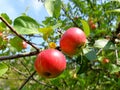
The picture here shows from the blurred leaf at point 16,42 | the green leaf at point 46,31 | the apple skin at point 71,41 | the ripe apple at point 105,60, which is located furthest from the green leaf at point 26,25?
the ripe apple at point 105,60

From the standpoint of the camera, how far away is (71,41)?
136 centimetres

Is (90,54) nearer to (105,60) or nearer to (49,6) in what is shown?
(49,6)

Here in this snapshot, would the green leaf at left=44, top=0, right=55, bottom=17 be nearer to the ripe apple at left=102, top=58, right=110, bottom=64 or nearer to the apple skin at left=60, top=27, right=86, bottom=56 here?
the apple skin at left=60, top=27, right=86, bottom=56

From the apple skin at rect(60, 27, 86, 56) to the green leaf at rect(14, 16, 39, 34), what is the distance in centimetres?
12

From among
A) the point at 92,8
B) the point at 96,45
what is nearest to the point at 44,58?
the point at 96,45

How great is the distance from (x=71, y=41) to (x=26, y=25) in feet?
0.66

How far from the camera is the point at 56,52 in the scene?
1.29 meters

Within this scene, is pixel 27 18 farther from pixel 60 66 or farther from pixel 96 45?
pixel 96 45

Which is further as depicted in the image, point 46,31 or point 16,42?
point 16,42

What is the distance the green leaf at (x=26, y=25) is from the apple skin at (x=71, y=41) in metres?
0.12

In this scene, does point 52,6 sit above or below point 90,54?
above

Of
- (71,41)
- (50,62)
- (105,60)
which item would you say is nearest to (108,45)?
(71,41)

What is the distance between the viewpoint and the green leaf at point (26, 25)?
1.36m

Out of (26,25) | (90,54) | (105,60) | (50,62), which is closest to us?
(50,62)
